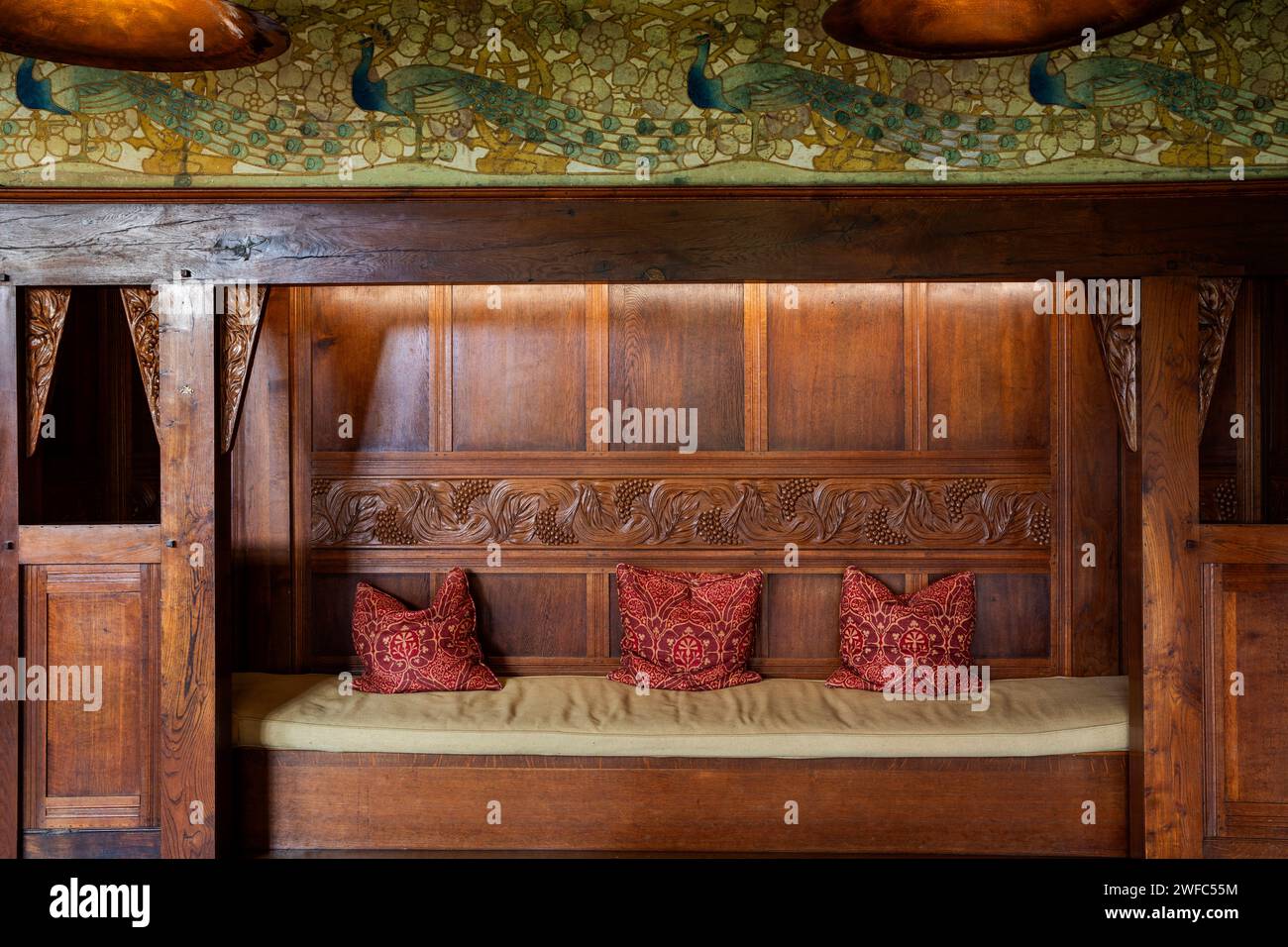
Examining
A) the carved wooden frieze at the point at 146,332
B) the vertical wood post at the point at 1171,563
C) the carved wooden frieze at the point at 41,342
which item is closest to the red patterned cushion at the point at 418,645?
the carved wooden frieze at the point at 146,332

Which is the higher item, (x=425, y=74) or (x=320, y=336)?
(x=425, y=74)

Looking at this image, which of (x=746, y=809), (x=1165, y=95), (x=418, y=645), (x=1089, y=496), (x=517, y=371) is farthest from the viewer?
(x=517, y=371)

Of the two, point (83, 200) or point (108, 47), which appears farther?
point (83, 200)

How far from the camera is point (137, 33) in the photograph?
2518 millimetres

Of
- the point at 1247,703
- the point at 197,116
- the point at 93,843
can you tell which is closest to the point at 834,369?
the point at 1247,703

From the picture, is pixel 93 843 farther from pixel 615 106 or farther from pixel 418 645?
pixel 615 106

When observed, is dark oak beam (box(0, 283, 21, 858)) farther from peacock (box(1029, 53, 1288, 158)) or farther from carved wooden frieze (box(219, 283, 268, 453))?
peacock (box(1029, 53, 1288, 158))

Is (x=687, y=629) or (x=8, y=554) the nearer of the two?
(x=8, y=554)

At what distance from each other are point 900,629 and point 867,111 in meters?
2.10

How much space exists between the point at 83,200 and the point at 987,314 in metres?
3.64

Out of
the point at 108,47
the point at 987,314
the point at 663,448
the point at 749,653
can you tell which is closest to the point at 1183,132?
the point at 987,314

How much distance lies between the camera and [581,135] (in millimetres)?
3613

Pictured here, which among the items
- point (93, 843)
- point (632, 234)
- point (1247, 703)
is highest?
point (632, 234)
